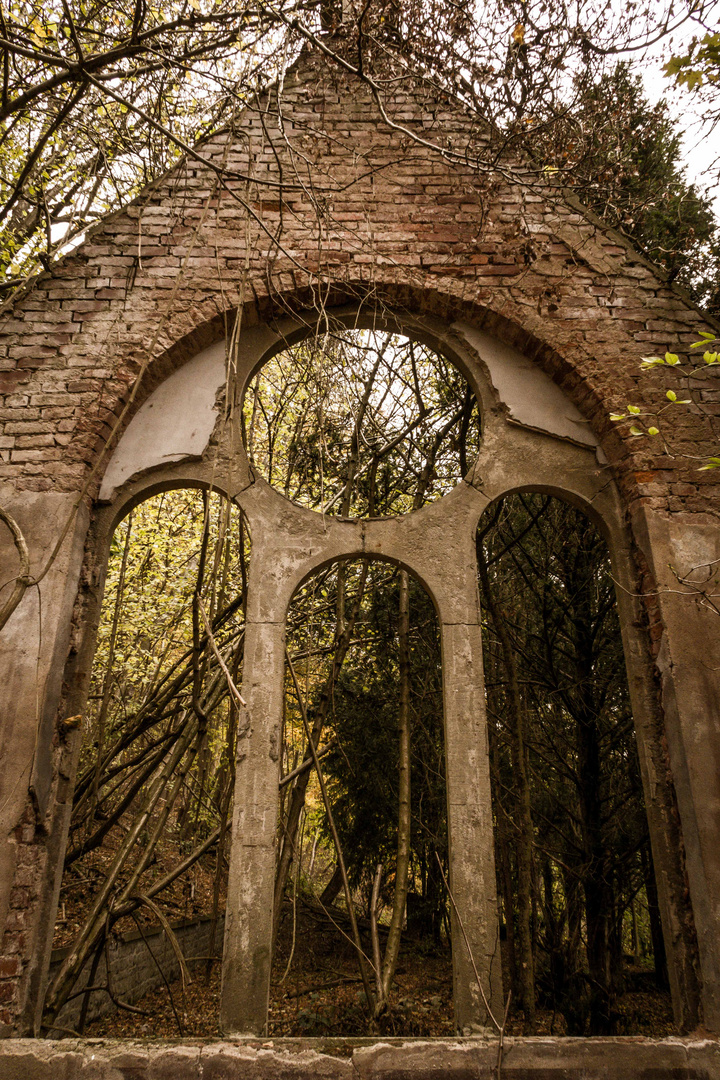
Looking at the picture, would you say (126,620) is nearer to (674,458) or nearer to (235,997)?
(235,997)

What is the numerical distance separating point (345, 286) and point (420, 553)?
76.7 inches

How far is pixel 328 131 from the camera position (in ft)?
15.9

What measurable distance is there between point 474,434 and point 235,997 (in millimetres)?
5723

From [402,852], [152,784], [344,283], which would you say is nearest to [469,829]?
[402,852]

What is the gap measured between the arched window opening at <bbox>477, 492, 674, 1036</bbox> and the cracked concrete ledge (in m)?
2.34

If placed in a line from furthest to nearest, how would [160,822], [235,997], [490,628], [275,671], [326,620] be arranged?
[326,620], [490,628], [160,822], [275,671], [235,997]

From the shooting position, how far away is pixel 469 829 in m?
3.33

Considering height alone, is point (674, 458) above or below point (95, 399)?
below

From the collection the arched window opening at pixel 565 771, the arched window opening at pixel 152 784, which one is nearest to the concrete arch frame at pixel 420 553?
the arched window opening at pixel 152 784

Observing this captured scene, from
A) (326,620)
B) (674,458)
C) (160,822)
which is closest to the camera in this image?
(674,458)

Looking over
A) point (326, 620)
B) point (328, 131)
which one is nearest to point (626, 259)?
point (328, 131)

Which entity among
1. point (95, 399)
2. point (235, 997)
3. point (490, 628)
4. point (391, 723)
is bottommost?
point (235, 997)

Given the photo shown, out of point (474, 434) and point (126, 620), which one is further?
point (126, 620)

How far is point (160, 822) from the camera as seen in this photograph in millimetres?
4297
